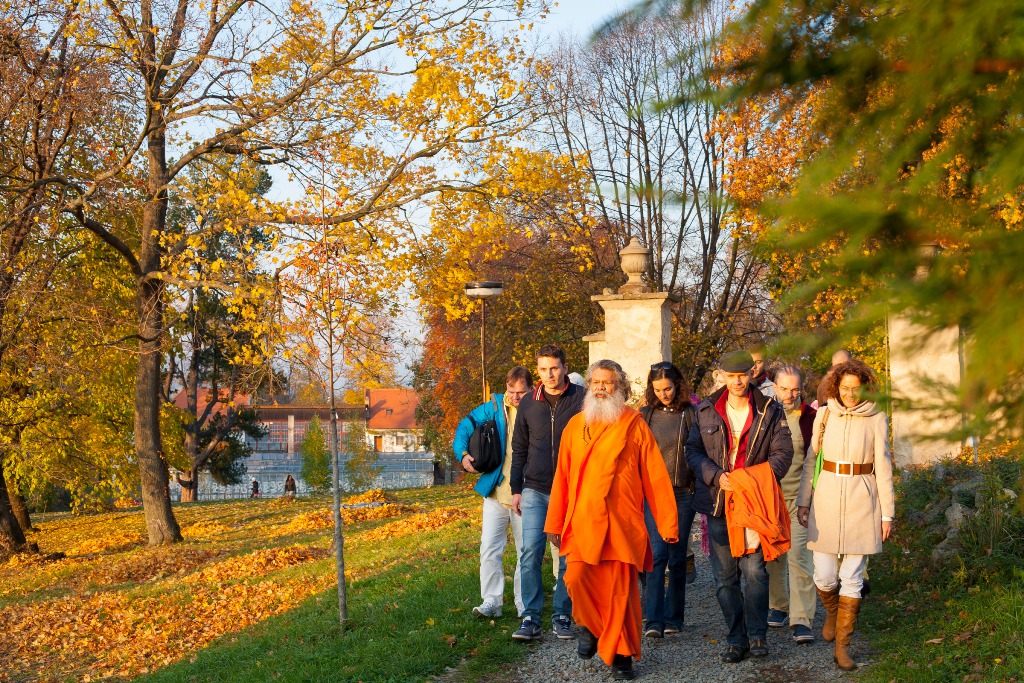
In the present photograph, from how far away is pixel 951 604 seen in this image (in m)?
7.35

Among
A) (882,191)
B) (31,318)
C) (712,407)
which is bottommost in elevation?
(712,407)

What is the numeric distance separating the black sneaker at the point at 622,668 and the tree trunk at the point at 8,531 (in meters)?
17.0

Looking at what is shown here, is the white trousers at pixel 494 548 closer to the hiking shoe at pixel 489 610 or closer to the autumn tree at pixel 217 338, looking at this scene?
the hiking shoe at pixel 489 610

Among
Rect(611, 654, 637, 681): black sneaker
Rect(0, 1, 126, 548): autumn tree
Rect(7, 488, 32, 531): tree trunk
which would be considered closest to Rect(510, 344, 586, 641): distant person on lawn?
Rect(611, 654, 637, 681): black sneaker

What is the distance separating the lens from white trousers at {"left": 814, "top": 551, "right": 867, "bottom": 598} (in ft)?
20.9

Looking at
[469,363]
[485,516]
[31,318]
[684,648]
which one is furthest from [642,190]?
[469,363]

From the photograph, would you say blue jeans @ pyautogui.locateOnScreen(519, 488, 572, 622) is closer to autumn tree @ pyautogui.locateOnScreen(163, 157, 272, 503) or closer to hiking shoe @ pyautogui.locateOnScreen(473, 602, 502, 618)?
hiking shoe @ pyautogui.locateOnScreen(473, 602, 502, 618)

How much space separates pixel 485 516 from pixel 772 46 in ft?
20.4

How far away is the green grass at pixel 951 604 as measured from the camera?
6.14m

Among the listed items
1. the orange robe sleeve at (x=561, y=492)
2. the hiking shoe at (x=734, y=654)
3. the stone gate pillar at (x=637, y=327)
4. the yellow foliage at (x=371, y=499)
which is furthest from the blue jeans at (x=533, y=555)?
the yellow foliage at (x=371, y=499)

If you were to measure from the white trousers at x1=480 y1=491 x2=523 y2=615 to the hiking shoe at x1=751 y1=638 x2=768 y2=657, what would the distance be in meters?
1.96

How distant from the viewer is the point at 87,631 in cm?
1116

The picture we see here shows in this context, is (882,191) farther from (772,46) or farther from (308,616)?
(308,616)

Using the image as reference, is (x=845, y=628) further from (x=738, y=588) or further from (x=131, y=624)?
(x=131, y=624)
